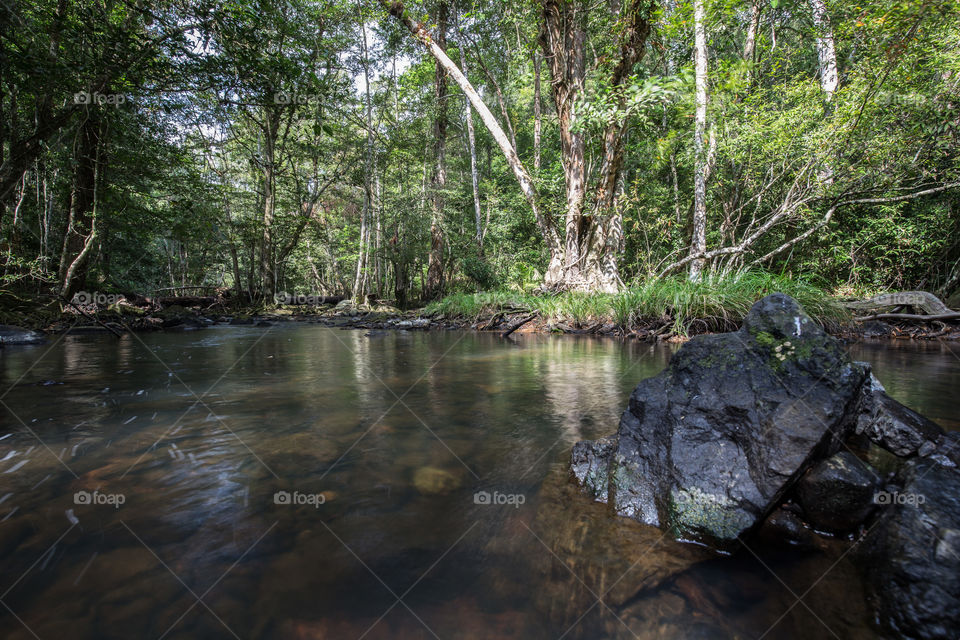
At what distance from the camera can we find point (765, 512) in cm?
132

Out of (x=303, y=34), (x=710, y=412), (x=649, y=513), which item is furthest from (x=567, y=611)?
(x=303, y=34)

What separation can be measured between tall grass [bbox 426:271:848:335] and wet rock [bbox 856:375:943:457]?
4.95 metres

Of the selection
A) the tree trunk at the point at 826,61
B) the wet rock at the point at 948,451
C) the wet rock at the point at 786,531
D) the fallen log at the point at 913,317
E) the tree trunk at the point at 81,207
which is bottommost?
the wet rock at the point at 786,531

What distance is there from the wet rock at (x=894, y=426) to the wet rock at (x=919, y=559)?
0.52m

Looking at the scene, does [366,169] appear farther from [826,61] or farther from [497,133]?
[826,61]

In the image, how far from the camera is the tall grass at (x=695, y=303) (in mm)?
6402

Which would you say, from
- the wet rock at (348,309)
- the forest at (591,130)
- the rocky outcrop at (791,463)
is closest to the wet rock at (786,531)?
the rocky outcrop at (791,463)

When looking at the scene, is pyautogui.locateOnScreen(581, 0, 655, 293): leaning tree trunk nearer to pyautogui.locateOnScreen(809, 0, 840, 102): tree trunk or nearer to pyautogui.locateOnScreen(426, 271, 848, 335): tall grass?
pyautogui.locateOnScreen(426, 271, 848, 335): tall grass

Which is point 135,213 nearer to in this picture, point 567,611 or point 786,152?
point 567,611

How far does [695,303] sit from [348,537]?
22.0ft

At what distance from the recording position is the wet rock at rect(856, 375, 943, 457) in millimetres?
1608

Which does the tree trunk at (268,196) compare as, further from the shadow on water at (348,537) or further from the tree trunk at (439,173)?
the shadow on water at (348,537)

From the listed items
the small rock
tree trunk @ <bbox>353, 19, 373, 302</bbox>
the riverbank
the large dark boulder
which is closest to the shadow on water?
the small rock

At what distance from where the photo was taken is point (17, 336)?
6.12m
